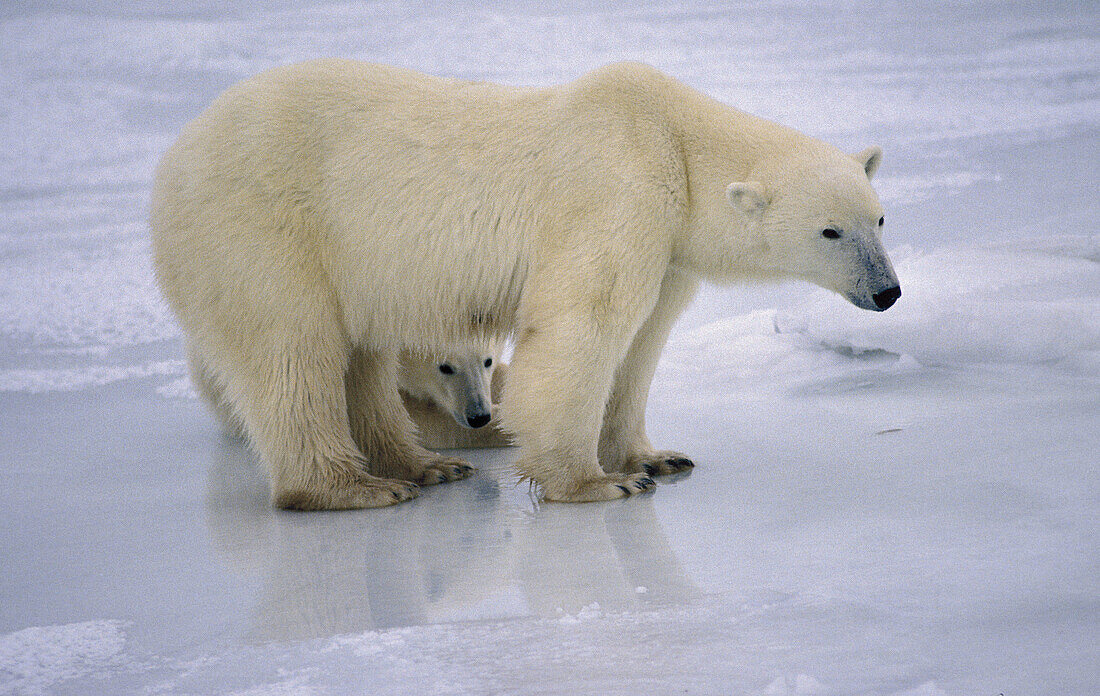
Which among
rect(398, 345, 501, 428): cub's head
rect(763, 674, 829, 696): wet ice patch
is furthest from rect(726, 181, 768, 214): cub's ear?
rect(763, 674, 829, 696): wet ice patch

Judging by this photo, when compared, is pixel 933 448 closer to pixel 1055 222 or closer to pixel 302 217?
pixel 302 217

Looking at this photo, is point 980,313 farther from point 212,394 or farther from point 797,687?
point 797,687

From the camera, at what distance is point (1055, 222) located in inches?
285

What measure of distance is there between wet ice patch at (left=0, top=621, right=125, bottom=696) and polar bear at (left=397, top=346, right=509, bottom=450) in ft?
5.93

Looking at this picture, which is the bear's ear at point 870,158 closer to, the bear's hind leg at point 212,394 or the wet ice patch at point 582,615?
the wet ice patch at point 582,615

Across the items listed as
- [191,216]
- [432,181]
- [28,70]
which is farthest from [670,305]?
[28,70]

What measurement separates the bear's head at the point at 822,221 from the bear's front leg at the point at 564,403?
1.73 ft

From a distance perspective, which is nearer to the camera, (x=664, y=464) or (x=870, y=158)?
(x=870, y=158)

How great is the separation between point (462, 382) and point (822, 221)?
1.55m

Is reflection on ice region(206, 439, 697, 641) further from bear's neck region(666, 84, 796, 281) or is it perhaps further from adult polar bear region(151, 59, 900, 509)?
bear's neck region(666, 84, 796, 281)

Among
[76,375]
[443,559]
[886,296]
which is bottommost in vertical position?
[76,375]

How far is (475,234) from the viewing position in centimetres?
376

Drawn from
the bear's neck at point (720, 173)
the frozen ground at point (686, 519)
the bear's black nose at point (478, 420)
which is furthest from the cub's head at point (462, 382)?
the bear's neck at point (720, 173)

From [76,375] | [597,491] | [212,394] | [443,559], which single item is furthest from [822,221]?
[76,375]
